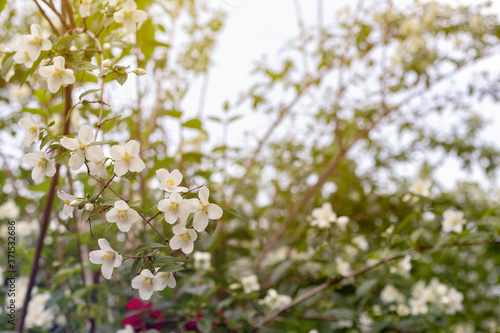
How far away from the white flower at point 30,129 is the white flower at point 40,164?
0.02 meters

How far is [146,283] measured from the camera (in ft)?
1.38

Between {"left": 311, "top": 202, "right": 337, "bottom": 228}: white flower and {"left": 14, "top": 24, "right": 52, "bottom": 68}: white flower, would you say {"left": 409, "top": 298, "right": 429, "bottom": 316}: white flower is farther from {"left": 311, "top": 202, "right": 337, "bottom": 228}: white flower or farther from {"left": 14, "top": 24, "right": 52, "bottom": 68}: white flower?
{"left": 14, "top": 24, "right": 52, "bottom": 68}: white flower

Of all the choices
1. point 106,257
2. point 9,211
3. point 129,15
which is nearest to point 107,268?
point 106,257

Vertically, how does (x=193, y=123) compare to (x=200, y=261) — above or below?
above

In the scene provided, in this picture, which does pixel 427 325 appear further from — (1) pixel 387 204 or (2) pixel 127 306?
(2) pixel 127 306

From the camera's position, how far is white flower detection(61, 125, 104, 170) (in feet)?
1.34

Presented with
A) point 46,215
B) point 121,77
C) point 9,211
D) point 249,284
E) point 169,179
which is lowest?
point 249,284

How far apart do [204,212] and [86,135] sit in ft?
0.48

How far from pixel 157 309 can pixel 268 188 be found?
80cm

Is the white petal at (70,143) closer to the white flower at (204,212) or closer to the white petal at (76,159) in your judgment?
the white petal at (76,159)

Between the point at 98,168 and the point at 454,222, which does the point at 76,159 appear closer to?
the point at 98,168

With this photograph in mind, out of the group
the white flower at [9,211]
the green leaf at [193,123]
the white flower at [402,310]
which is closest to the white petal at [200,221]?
the green leaf at [193,123]

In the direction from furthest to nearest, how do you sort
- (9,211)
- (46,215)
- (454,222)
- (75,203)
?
(9,211) < (454,222) < (46,215) < (75,203)

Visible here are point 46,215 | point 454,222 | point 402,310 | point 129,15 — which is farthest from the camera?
point 402,310
